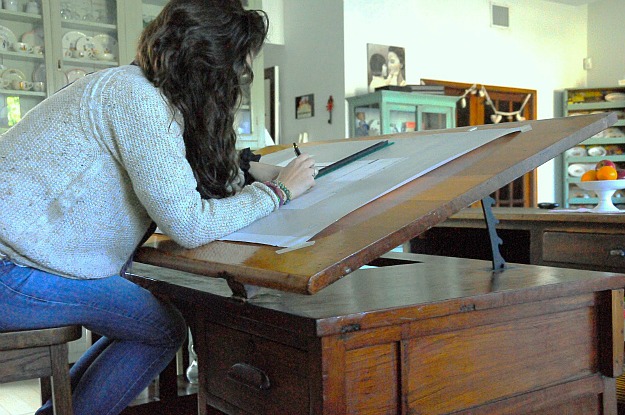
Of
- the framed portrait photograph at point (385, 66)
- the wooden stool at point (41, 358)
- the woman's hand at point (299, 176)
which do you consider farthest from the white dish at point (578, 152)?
the wooden stool at point (41, 358)

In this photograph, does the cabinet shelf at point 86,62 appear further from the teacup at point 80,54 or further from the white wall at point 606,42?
the white wall at point 606,42

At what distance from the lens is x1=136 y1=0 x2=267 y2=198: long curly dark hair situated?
1.17 m

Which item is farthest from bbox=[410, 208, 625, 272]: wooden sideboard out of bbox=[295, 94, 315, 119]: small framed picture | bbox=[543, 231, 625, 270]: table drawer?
bbox=[295, 94, 315, 119]: small framed picture

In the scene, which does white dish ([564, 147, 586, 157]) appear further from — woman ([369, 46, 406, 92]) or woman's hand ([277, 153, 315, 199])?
woman's hand ([277, 153, 315, 199])

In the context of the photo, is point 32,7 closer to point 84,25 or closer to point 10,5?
point 10,5

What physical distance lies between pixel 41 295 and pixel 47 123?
305 millimetres

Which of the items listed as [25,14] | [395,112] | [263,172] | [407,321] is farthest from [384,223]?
[395,112]

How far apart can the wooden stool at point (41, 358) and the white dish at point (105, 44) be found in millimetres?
3296

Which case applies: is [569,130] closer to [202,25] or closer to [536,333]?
[536,333]

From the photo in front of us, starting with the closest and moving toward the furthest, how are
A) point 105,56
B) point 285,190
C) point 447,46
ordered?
point 285,190 < point 105,56 < point 447,46

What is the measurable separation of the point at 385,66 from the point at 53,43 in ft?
9.27

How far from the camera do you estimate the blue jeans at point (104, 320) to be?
1182 millimetres

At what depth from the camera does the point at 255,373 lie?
1.12 meters

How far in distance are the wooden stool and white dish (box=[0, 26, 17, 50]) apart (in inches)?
128
